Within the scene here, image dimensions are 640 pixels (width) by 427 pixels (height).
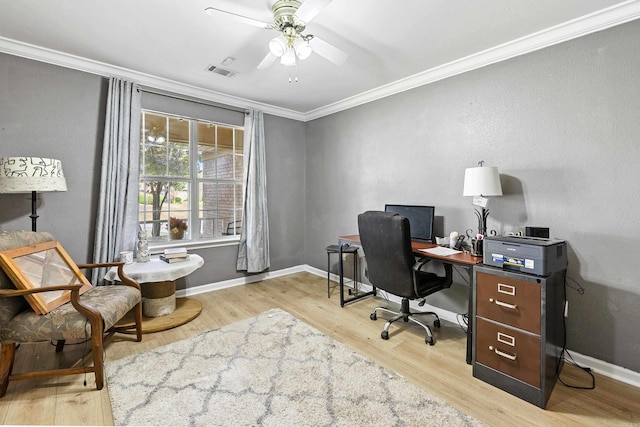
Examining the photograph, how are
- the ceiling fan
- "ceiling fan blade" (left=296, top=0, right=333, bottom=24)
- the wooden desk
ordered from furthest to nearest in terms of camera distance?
the wooden desk → the ceiling fan → "ceiling fan blade" (left=296, top=0, right=333, bottom=24)

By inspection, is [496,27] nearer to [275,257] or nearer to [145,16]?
[145,16]

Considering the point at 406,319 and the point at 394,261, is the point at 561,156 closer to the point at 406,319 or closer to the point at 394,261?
the point at 394,261

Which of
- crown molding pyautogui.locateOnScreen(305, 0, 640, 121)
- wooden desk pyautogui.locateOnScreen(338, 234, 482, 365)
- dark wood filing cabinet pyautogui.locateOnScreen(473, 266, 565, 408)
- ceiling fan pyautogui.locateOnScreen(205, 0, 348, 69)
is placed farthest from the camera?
wooden desk pyautogui.locateOnScreen(338, 234, 482, 365)

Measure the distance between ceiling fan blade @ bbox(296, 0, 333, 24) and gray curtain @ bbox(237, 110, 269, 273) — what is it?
89.7 inches

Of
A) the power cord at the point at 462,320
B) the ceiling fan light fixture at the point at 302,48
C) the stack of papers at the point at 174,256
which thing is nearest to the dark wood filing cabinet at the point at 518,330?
the power cord at the point at 462,320

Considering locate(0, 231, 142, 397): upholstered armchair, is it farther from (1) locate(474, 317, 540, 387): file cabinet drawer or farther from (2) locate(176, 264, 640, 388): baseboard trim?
(1) locate(474, 317, 540, 387): file cabinet drawer

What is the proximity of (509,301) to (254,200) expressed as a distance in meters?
2.96

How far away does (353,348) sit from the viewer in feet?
7.52

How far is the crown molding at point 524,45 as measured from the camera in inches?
74.9

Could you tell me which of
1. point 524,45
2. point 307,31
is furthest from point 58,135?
point 524,45

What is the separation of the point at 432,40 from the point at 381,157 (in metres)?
1.34

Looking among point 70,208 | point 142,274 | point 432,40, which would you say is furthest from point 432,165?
point 70,208

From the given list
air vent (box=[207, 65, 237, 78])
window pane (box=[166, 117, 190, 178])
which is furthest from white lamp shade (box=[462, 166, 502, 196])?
window pane (box=[166, 117, 190, 178])

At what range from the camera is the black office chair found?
7.38 ft
